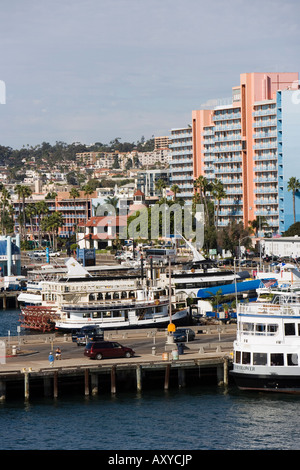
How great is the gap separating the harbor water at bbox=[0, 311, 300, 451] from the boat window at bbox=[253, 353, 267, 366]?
2594 millimetres

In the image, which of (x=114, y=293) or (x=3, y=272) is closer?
(x=114, y=293)

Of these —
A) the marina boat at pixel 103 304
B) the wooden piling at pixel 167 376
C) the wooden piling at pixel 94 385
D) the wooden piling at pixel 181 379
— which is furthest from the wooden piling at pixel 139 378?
the marina boat at pixel 103 304

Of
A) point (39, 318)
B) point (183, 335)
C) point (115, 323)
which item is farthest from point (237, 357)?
point (39, 318)

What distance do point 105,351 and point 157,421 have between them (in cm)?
1175


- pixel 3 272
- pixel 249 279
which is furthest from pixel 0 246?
pixel 249 279

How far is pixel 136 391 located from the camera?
72750mm

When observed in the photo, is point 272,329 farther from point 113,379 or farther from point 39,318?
point 39,318

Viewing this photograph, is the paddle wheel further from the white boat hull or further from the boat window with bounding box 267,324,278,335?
the boat window with bounding box 267,324,278,335

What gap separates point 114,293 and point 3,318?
29.1 meters

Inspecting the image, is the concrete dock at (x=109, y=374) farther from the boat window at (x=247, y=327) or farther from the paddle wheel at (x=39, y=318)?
the paddle wheel at (x=39, y=318)

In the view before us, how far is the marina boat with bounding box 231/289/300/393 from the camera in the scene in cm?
6988

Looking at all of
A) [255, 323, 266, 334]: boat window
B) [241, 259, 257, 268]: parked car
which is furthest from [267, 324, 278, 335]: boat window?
[241, 259, 257, 268]: parked car

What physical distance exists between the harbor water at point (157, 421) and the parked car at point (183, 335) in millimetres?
10122
